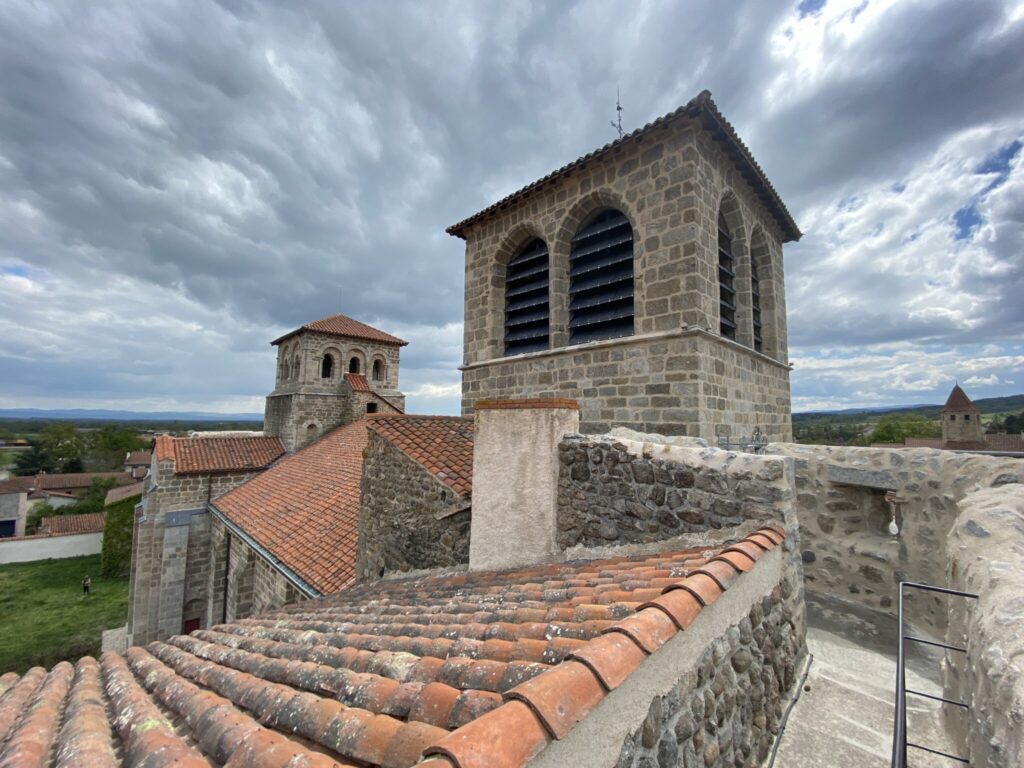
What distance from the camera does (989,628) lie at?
165 cm

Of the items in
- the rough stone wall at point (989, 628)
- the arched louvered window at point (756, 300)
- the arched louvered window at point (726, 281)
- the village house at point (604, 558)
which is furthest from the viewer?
the arched louvered window at point (756, 300)

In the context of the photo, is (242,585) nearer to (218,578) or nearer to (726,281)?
(218,578)

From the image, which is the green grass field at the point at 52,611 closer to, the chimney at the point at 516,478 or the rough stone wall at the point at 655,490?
the chimney at the point at 516,478

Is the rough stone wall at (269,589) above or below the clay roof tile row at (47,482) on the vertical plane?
above

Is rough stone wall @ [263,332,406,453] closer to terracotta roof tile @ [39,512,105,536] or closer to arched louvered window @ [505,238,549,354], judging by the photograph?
arched louvered window @ [505,238,549,354]

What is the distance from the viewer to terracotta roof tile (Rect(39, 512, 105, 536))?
106 feet

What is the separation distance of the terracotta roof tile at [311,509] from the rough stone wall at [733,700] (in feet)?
18.4

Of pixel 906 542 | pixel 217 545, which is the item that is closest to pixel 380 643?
pixel 906 542

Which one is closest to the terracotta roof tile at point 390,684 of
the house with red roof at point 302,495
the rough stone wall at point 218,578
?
the house with red roof at point 302,495

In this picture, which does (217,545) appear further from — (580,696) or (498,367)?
(580,696)

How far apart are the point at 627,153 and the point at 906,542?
566 centimetres

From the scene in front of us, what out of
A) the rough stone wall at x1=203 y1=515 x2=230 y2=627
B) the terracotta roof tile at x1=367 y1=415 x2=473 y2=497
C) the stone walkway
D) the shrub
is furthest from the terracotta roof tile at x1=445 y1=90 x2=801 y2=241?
the shrub

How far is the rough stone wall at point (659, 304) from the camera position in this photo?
559cm

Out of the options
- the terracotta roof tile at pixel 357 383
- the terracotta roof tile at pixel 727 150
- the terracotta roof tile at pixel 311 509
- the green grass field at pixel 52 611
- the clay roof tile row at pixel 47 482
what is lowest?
the green grass field at pixel 52 611
